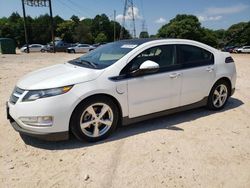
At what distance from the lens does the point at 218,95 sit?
5281 millimetres

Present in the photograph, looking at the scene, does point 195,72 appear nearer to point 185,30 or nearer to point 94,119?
point 94,119

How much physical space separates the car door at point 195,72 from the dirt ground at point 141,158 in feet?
1.68

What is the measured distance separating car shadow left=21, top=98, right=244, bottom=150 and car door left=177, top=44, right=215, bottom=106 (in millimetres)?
Answer: 339

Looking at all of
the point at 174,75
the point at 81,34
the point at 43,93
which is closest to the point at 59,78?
the point at 43,93

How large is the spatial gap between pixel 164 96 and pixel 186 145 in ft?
3.21

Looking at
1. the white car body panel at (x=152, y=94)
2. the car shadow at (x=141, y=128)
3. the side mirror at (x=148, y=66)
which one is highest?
the side mirror at (x=148, y=66)

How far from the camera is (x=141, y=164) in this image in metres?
3.25

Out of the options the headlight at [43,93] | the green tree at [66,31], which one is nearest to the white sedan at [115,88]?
the headlight at [43,93]

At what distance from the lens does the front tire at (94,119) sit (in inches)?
143

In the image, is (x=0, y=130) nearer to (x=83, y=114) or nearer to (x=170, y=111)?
(x=83, y=114)

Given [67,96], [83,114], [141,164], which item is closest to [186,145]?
[141,164]

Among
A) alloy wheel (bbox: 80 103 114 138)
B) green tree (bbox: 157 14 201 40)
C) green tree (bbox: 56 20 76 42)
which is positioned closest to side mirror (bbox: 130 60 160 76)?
alloy wheel (bbox: 80 103 114 138)

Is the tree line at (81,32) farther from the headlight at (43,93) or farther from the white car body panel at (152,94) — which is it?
the headlight at (43,93)

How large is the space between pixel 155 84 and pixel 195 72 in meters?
0.96
